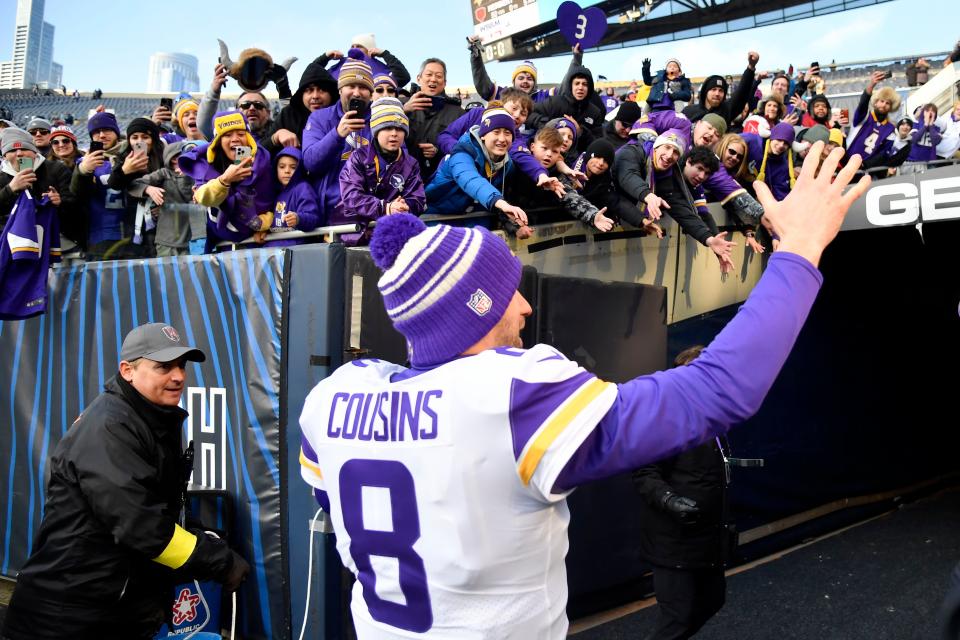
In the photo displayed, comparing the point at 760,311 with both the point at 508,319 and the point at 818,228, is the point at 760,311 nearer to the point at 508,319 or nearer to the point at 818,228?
the point at 818,228

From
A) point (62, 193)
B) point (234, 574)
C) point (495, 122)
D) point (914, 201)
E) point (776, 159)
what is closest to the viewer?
point (234, 574)

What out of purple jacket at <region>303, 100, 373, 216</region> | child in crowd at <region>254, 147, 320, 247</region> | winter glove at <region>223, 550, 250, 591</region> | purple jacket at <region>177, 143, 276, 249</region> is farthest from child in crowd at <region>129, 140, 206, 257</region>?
winter glove at <region>223, 550, 250, 591</region>

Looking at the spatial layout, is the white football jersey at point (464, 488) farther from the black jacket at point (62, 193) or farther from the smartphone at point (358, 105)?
the black jacket at point (62, 193)

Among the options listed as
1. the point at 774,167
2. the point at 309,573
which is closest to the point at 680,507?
the point at 309,573

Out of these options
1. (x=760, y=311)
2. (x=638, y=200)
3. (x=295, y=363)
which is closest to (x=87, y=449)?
(x=295, y=363)

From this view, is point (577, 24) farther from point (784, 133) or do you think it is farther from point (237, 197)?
point (237, 197)

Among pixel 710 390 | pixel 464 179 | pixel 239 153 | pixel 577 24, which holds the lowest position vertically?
pixel 710 390

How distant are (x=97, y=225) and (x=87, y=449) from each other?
356cm

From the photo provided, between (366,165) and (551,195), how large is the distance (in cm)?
157

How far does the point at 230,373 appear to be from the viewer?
4.39 m

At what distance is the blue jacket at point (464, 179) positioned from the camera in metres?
5.18

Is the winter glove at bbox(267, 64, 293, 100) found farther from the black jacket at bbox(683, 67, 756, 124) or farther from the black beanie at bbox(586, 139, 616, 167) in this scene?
the black jacket at bbox(683, 67, 756, 124)

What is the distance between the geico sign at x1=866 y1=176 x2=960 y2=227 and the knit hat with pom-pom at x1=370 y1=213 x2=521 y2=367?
5.58 meters

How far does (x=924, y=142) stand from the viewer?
1154 cm
